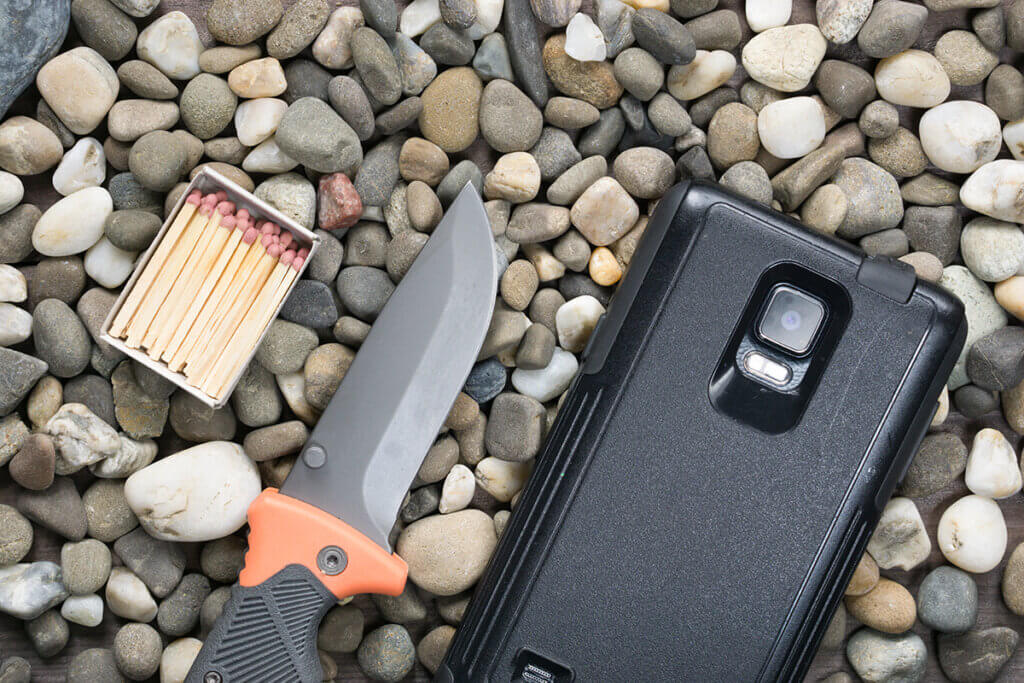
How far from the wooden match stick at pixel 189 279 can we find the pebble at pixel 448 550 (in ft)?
0.91

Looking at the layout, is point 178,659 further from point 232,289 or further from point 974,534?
point 974,534

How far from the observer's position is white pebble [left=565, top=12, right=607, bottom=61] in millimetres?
770

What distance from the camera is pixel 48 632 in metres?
0.76

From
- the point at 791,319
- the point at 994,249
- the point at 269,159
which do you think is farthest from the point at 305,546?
the point at 994,249

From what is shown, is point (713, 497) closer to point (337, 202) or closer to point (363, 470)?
point (363, 470)

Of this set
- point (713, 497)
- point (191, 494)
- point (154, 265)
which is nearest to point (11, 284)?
point (154, 265)

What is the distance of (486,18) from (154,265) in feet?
1.20

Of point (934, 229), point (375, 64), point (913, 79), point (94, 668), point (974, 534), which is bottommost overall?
point (94, 668)

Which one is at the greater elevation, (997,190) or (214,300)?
(997,190)

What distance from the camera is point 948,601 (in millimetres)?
801

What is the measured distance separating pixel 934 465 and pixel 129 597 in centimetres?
74

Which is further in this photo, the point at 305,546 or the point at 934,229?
the point at 934,229

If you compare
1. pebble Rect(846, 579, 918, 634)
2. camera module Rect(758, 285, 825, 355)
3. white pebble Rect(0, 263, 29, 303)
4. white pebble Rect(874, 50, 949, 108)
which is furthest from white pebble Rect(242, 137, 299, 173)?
pebble Rect(846, 579, 918, 634)

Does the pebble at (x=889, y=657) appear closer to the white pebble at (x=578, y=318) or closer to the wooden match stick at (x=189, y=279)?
the white pebble at (x=578, y=318)
